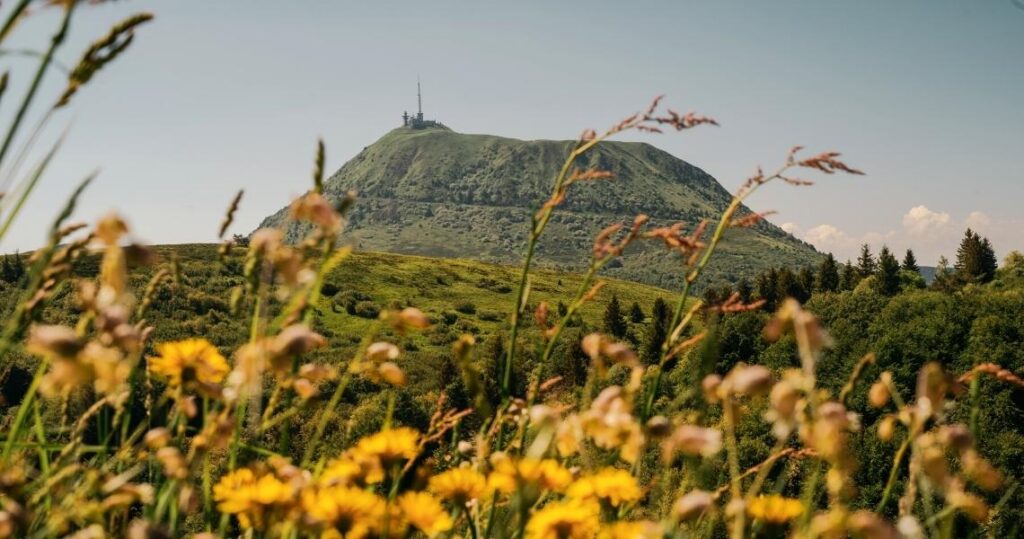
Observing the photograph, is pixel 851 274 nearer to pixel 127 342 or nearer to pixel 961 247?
pixel 961 247

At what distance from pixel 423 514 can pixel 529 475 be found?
0.76 feet

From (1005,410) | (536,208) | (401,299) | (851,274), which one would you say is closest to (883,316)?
(1005,410)

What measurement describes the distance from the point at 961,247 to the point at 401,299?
48.9 meters

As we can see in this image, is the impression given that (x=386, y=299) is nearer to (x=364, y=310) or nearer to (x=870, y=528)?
(x=364, y=310)

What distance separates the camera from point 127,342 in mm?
966

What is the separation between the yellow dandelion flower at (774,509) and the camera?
4.70 feet

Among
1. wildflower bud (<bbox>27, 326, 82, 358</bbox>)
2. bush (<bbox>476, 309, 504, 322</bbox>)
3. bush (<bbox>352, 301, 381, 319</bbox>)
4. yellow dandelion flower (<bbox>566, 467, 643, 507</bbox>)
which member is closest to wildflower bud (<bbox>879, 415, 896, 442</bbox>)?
yellow dandelion flower (<bbox>566, 467, 643, 507</bbox>)

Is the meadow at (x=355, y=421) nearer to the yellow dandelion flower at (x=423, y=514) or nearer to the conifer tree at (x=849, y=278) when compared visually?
the yellow dandelion flower at (x=423, y=514)

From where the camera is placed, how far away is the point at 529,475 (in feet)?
4.28

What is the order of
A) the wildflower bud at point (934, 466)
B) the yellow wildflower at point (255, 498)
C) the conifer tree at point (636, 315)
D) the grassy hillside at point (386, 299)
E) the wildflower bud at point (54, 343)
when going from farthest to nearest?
1. the conifer tree at point (636, 315)
2. the grassy hillside at point (386, 299)
3. the yellow wildflower at point (255, 498)
4. the wildflower bud at point (934, 466)
5. the wildflower bud at point (54, 343)

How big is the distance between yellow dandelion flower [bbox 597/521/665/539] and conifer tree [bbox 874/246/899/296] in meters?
47.6

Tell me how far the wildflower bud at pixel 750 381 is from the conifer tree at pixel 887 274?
1882 inches

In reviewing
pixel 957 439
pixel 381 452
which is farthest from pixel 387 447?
pixel 957 439

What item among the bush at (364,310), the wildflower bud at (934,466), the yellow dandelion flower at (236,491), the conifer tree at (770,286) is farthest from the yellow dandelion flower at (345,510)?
the bush at (364,310)
